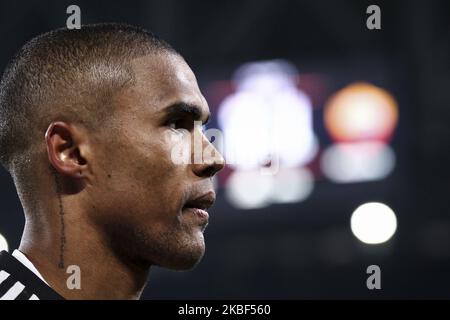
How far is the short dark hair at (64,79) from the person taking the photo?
336 centimetres

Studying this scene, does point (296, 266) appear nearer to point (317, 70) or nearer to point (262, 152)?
point (262, 152)

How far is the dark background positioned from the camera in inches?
524

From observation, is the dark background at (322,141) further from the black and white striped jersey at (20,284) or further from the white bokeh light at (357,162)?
the black and white striped jersey at (20,284)

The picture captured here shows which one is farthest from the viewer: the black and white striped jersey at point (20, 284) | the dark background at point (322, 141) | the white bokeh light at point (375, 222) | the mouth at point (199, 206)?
the white bokeh light at point (375, 222)

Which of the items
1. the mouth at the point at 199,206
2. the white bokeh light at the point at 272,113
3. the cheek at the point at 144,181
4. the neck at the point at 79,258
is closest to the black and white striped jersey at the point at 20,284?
the neck at the point at 79,258

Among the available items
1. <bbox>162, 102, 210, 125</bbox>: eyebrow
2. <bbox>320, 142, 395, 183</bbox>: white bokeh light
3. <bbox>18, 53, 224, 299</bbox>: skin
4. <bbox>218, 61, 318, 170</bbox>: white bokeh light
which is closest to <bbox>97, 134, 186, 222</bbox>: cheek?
<bbox>18, 53, 224, 299</bbox>: skin

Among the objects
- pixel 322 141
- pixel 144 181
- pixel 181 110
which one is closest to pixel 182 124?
pixel 181 110

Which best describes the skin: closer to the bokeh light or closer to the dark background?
the dark background

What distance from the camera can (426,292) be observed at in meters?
15.1

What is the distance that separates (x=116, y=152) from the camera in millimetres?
3350

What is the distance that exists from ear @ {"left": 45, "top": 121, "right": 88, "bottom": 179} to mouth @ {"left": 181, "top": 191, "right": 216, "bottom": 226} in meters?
0.45

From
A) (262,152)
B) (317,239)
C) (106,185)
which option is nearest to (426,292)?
(317,239)

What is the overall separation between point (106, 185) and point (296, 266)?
1237 centimetres

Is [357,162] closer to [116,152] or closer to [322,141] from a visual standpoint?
[322,141]
